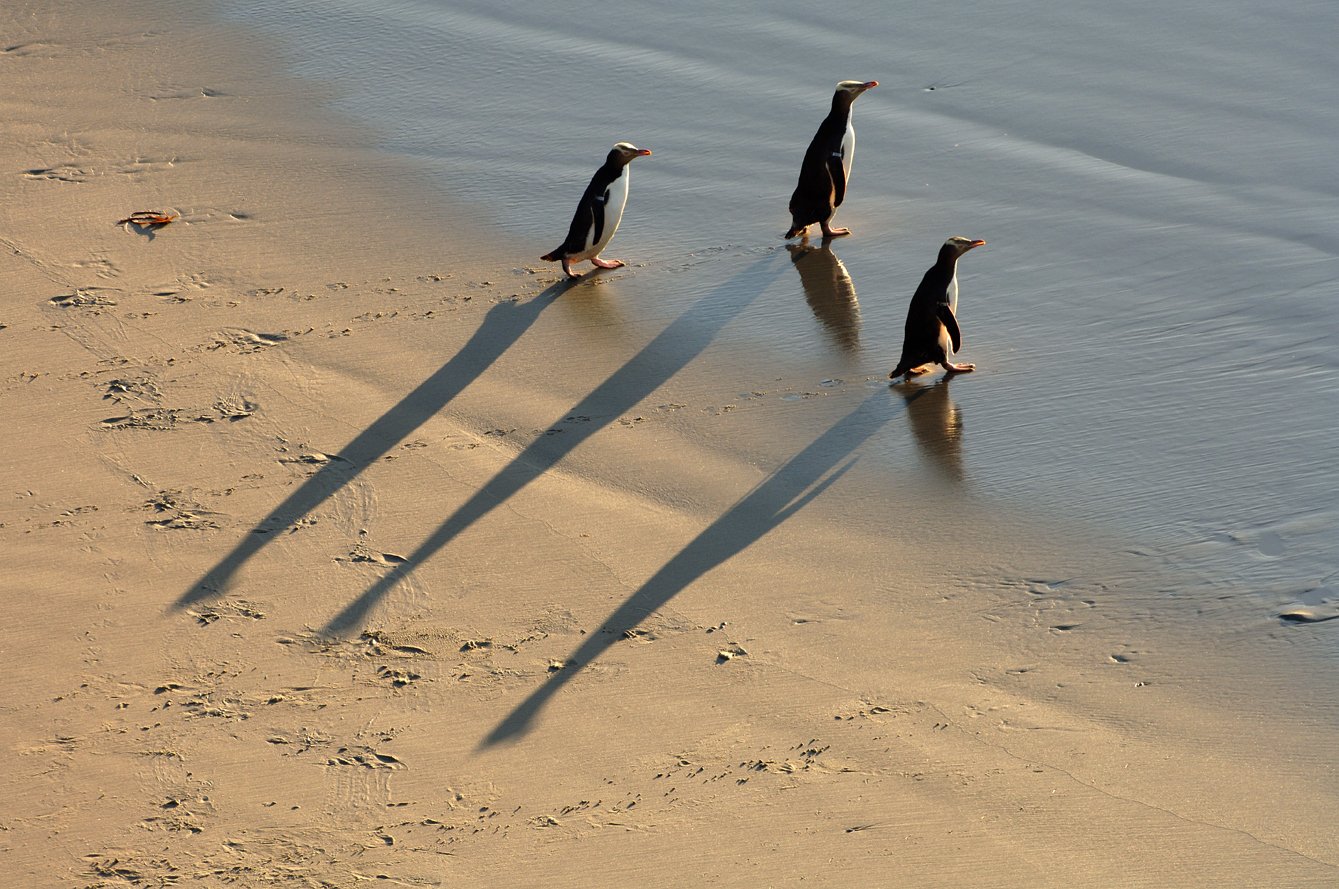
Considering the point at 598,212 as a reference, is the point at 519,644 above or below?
below

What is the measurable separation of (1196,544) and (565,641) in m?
2.42

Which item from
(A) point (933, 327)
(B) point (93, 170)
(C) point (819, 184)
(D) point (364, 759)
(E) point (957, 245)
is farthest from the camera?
(B) point (93, 170)

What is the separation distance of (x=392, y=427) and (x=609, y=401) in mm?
1019

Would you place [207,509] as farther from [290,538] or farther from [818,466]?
[818,466]

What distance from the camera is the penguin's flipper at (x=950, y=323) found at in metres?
6.64

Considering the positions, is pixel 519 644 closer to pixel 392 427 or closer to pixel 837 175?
pixel 392 427

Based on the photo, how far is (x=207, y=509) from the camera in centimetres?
568

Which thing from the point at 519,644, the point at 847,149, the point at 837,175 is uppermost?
the point at 847,149

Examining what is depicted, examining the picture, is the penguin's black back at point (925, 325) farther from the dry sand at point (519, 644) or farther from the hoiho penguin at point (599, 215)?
the hoiho penguin at point (599, 215)

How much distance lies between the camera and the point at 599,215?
7816mm

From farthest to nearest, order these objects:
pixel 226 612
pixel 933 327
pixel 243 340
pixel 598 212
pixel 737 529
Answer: pixel 598 212 < pixel 243 340 < pixel 933 327 < pixel 737 529 < pixel 226 612

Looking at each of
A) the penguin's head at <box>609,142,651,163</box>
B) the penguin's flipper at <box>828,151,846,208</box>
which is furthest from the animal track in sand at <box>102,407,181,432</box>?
the penguin's flipper at <box>828,151,846,208</box>

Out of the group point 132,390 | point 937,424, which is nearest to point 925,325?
point 937,424

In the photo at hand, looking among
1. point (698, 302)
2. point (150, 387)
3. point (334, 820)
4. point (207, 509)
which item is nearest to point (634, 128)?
point (698, 302)
